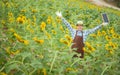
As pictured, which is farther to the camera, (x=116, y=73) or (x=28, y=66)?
(x=116, y=73)

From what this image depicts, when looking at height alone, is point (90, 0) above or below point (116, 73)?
above

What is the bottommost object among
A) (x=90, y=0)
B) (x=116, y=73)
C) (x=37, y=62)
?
(x=116, y=73)

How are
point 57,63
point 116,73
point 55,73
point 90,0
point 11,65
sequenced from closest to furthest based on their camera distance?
point 11,65 < point 55,73 < point 57,63 < point 116,73 < point 90,0

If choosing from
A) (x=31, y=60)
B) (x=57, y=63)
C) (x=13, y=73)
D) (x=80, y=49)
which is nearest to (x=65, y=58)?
(x=57, y=63)

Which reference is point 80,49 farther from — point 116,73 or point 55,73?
point 55,73

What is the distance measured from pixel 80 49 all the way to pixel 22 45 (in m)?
2.16

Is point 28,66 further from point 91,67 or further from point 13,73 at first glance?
point 91,67

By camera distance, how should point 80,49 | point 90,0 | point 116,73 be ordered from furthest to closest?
point 90,0 < point 80,49 < point 116,73

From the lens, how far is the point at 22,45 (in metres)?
4.02

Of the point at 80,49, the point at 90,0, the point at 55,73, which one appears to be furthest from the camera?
the point at 90,0

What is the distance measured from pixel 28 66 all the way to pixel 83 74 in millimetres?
787

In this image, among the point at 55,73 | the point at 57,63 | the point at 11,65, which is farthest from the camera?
the point at 57,63

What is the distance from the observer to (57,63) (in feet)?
11.6

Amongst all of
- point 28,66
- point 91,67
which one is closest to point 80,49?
point 91,67
